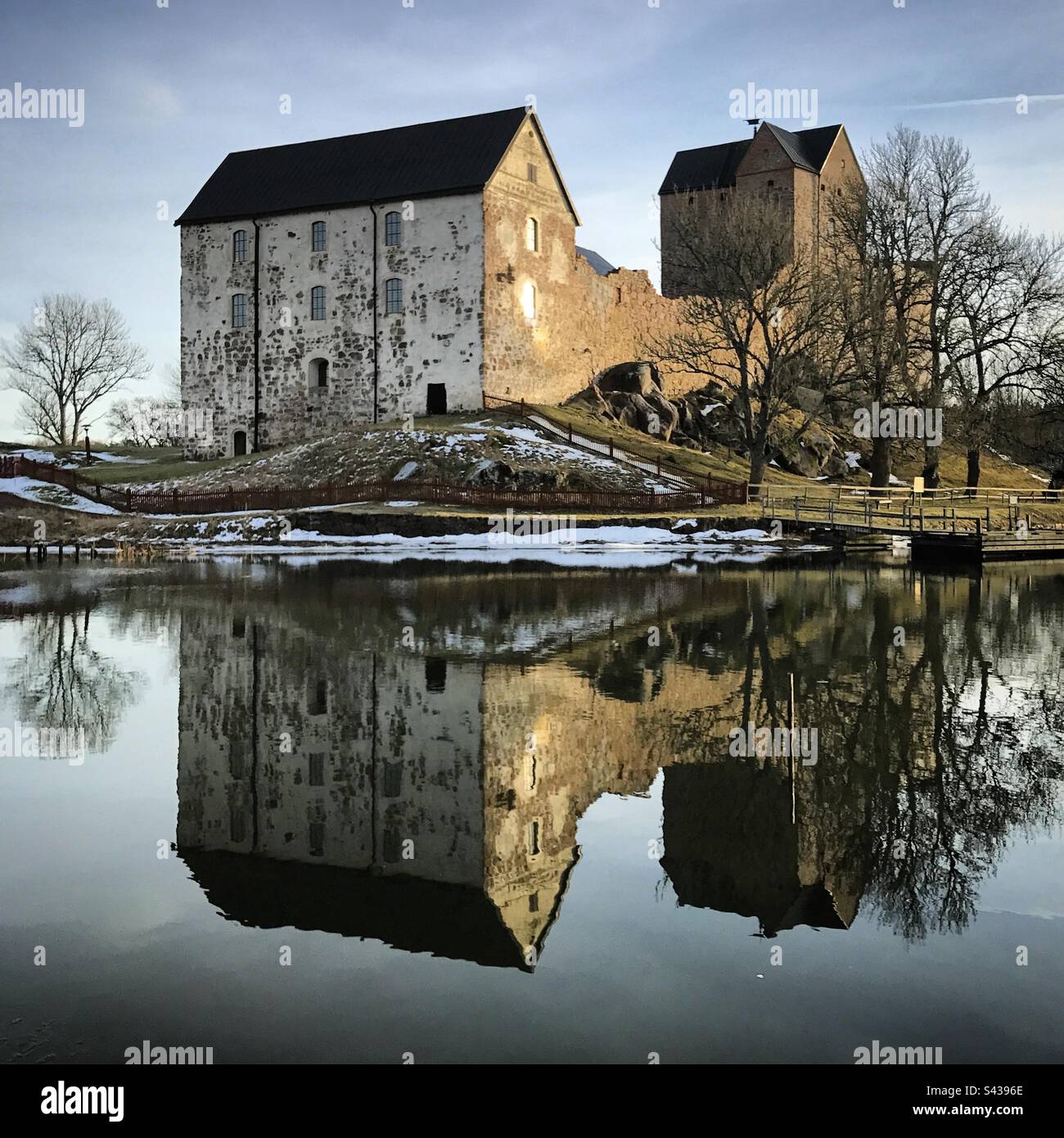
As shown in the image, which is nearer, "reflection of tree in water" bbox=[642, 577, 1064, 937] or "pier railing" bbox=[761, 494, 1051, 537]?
"reflection of tree in water" bbox=[642, 577, 1064, 937]

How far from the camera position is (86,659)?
1438 centimetres

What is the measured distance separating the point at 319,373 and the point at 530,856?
50216 millimetres

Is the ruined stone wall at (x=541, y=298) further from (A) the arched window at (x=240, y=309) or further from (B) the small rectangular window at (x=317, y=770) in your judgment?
(B) the small rectangular window at (x=317, y=770)

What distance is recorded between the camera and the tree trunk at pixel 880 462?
157 ft

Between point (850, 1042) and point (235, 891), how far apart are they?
329 cm

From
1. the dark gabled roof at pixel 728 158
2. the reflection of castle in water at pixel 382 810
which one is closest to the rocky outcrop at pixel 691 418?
the dark gabled roof at pixel 728 158

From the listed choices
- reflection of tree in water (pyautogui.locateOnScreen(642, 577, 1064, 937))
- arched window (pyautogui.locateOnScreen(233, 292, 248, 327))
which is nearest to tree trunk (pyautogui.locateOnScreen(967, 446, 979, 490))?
reflection of tree in water (pyautogui.locateOnScreen(642, 577, 1064, 937))

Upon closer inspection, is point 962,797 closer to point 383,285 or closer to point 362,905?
point 362,905

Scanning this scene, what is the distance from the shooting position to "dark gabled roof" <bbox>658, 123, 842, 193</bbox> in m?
70.8

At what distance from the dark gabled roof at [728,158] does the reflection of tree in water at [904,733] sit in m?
57.5

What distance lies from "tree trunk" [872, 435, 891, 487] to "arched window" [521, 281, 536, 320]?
15.9 meters

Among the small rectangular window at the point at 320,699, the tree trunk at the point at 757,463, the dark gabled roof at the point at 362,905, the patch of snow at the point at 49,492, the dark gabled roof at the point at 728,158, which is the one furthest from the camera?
the dark gabled roof at the point at 728,158

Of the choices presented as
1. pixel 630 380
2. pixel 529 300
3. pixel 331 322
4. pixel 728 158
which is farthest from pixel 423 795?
pixel 728 158

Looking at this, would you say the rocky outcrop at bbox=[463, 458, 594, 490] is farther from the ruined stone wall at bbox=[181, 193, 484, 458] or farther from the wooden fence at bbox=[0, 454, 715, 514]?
the ruined stone wall at bbox=[181, 193, 484, 458]
